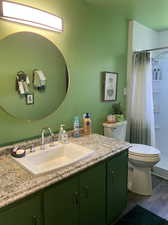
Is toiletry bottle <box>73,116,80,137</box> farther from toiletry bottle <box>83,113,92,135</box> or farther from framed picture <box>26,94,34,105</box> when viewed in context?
framed picture <box>26,94,34,105</box>

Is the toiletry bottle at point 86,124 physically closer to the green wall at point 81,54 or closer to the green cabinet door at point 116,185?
the green wall at point 81,54

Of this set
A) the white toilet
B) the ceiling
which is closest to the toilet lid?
the white toilet

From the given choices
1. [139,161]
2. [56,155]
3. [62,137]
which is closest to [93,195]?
[56,155]

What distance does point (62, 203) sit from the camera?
1160 mm

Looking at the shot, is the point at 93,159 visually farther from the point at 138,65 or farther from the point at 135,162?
the point at 138,65

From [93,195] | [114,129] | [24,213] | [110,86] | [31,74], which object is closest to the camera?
[24,213]

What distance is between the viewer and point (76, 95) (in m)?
2.00

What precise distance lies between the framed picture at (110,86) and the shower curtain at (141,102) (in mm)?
366

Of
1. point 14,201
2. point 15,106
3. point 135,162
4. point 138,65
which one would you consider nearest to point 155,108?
point 138,65

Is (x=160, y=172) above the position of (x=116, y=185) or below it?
below

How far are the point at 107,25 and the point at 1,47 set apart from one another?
1.48 m

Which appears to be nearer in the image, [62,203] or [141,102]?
[62,203]

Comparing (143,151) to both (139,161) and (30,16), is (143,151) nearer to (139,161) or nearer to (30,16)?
(139,161)

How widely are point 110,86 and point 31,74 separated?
1.22 meters
